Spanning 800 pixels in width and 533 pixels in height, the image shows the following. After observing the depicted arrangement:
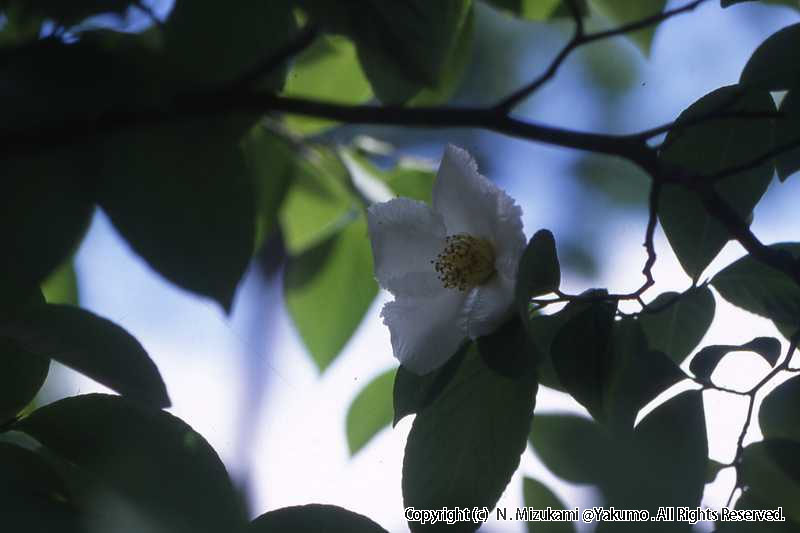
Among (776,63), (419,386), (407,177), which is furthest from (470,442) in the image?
(407,177)

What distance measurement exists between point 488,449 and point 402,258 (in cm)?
11

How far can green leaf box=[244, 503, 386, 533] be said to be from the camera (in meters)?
0.36

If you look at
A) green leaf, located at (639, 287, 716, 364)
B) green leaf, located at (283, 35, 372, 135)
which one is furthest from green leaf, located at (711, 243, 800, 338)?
green leaf, located at (283, 35, 372, 135)

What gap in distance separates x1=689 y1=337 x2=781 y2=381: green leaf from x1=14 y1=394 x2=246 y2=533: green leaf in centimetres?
22

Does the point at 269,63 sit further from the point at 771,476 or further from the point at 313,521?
the point at 771,476

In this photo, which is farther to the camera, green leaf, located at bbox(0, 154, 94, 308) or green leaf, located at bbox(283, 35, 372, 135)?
green leaf, located at bbox(283, 35, 372, 135)

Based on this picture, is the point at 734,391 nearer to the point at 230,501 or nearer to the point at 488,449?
the point at 488,449

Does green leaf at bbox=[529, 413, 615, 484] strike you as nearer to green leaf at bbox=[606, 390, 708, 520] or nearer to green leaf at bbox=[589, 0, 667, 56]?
green leaf at bbox=[606, 390, 708, 520]

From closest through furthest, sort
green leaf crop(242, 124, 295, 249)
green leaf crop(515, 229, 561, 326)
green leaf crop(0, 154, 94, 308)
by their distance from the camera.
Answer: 1. green leaf crop(0, 154, 94, 308)
2. green leaf crop(515, 229, 561, 326)
3. green leaf crop(242, 124, 295, 249)

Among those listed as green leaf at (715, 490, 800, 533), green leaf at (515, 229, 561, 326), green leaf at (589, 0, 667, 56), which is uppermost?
green leaf at (589, 0, 667, 56)

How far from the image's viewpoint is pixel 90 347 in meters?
0.39

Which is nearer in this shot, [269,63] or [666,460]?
[269,63]

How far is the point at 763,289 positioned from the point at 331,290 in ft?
1.15

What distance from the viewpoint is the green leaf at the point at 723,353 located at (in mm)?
383
